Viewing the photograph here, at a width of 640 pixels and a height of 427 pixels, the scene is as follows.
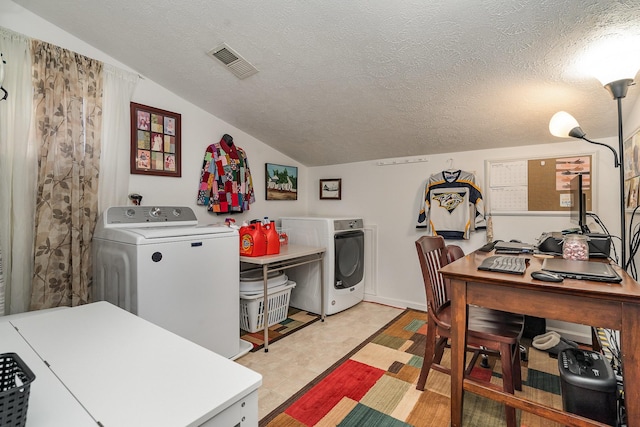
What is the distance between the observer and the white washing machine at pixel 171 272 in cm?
169

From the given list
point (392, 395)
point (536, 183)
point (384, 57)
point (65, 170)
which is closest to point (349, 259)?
point (392, 395)

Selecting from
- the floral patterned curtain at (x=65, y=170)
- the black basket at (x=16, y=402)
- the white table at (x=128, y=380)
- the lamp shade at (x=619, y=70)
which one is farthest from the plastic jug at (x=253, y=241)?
the lamp shade at (x=619, y=70)

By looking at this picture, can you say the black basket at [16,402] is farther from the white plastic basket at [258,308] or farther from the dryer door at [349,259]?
the dryer door at [349,259]

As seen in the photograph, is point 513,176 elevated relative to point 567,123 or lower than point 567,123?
lower

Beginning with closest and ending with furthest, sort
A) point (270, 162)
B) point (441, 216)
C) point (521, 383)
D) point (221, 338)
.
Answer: point (521, 383)
point (221, 338)
point (441, 216)
point (270, 162)

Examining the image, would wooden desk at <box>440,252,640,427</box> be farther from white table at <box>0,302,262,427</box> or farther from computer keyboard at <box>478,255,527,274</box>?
white table at <box>0,302,262,427</box>

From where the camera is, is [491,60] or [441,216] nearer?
[491,60]

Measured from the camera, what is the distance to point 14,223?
70.3 inches

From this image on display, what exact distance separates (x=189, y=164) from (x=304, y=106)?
3.79 feet

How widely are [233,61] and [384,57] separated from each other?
1.03 m

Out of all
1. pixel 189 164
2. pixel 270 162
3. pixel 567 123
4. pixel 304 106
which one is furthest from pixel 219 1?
pixel 567 123

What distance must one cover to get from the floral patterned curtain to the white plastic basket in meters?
1.15

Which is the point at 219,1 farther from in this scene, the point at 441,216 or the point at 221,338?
the point at 441,216

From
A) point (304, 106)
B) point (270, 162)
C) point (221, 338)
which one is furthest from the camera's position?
point (270, 162)
